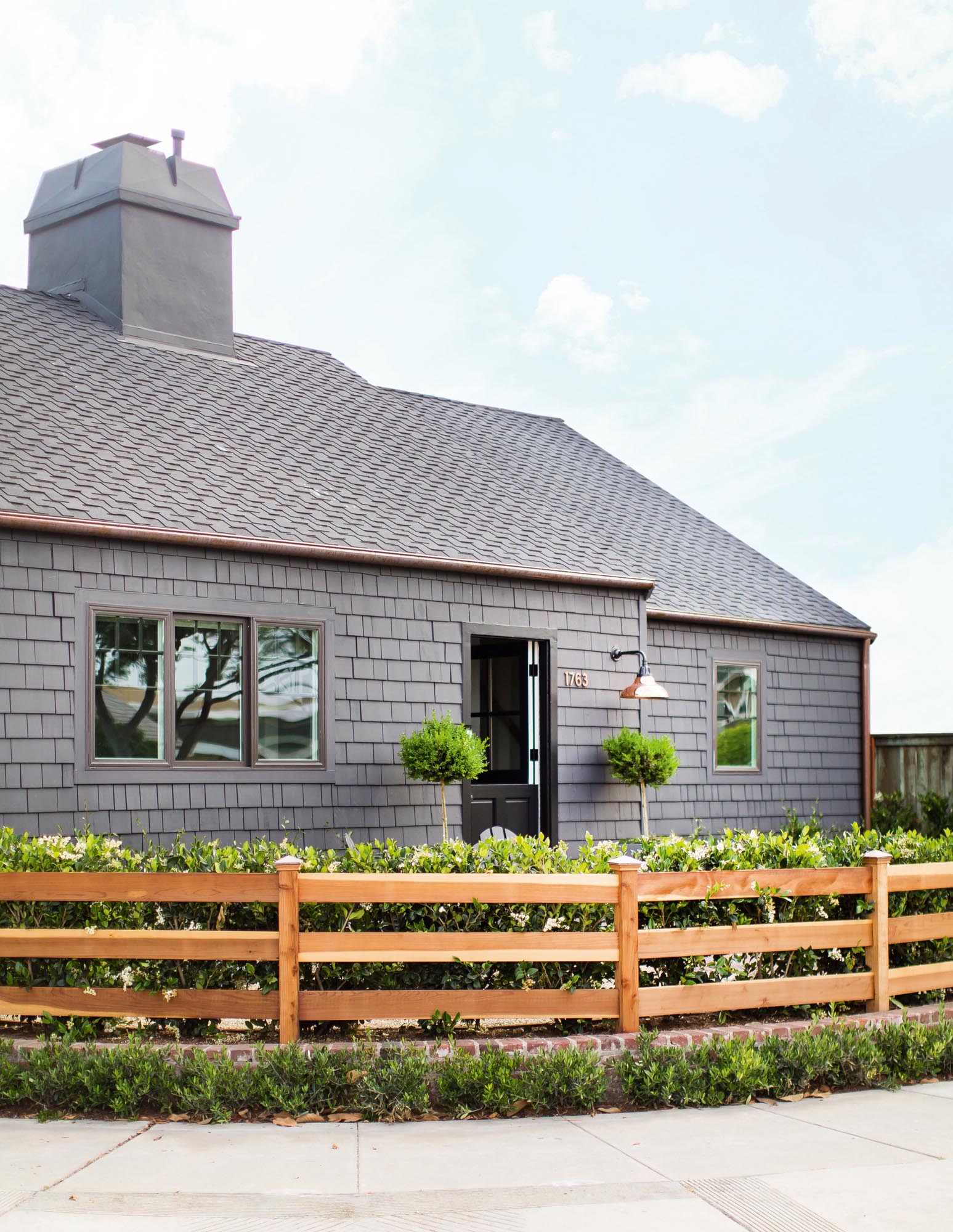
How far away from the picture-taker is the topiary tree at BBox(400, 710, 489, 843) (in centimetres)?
1009

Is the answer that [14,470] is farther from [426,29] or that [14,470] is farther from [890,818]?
[426,29]

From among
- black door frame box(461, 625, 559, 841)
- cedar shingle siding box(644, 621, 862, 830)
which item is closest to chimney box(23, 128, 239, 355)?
black door frame box(461, 625, 559, 841)

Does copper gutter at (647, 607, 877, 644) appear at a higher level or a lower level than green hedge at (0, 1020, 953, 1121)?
higher

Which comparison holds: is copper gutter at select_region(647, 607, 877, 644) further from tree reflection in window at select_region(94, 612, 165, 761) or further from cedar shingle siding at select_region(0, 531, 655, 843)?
tree reflection in window at select_region(94, 612, 165, 761)

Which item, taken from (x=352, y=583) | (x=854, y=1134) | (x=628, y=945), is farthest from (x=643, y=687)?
(x=854, y=1134)

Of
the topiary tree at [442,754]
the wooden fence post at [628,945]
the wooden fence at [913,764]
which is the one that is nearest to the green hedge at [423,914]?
the wooden fence post at [628,945]

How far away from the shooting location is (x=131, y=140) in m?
13.2

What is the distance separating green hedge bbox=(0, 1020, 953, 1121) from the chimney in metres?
8.72

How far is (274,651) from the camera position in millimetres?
10008

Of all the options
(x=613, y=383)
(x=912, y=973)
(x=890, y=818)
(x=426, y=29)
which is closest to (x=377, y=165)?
(x=426, y=29)

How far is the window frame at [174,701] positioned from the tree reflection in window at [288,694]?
0.04m

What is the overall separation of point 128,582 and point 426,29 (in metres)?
34.2

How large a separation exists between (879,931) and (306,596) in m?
5.18

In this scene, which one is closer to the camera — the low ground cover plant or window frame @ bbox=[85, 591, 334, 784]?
window frame @ bbox=[85, 591, 334, 784]
